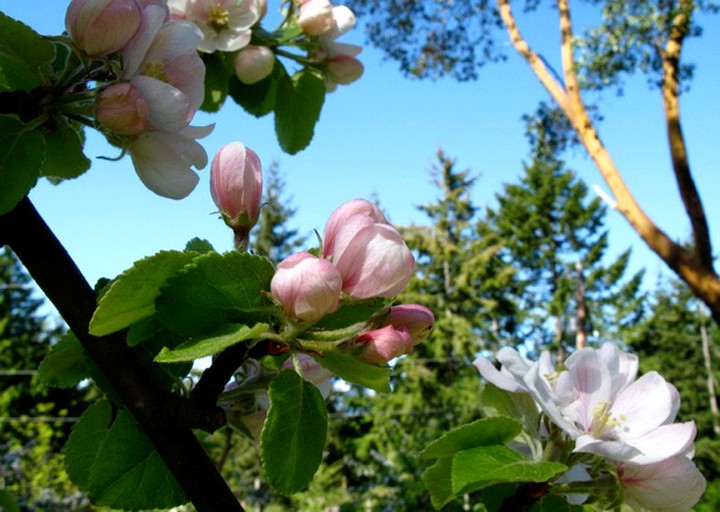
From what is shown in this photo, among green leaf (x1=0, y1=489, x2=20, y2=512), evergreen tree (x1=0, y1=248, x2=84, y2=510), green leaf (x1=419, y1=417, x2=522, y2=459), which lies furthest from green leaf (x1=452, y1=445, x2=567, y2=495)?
evergreen tree (x1=0, y1=248, x2=84, y2=510)

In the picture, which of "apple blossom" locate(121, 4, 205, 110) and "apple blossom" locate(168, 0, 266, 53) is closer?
"apple blossom" locate(121, 4, 205, 110)

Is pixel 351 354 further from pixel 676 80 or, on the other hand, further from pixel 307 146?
pixel 676 80

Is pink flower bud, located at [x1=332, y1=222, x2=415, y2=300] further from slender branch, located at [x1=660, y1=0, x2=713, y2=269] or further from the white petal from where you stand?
slender branch, located at [x1=660, y1=0, x2=713, y2=269]

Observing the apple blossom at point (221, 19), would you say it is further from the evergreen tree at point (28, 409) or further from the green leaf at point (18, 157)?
the evergreen tree at point (28, 409)

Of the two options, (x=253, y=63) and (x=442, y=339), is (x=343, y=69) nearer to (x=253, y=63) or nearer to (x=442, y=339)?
(x=253, y=63)

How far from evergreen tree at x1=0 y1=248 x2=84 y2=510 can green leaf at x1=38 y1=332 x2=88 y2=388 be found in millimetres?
6788

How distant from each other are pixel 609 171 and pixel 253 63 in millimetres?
5422

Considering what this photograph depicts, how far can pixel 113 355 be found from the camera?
48cm

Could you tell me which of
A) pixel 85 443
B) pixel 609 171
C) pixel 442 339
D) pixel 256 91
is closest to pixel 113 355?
pixel 85 443

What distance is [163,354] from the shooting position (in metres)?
0.42

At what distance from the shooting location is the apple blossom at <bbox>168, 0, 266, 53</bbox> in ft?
3.04

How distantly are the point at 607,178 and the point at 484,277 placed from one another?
1032 centimetres

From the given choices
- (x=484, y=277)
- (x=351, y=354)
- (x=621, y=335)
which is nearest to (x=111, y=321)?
(x=351, y=354)

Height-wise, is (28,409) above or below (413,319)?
above
